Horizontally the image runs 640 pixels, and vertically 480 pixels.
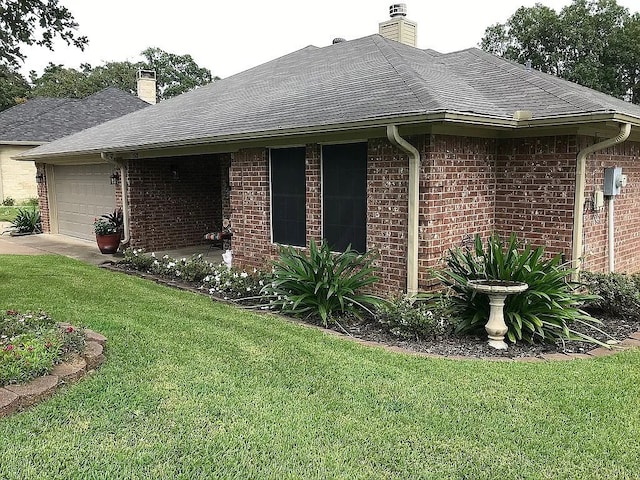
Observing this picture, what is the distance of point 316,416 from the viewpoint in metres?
3.88

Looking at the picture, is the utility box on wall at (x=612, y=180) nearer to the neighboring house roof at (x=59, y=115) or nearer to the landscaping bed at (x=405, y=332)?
the landscaping bed at (x=405, y=332)

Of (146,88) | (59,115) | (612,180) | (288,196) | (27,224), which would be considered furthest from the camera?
(146,88)

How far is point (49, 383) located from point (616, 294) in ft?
20.2

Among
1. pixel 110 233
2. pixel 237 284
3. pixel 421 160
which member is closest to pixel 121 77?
pixel 110 233

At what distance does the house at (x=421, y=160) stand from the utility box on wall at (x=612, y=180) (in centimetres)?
3

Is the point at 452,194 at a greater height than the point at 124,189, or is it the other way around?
the point at 124,189

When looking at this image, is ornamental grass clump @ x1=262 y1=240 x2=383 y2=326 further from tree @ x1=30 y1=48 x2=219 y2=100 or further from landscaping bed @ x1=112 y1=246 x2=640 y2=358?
tree @ x1=30 y1=48 x2=219 y2=100

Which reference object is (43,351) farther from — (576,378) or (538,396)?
(576,378)

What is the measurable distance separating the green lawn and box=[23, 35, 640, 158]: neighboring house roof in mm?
2812

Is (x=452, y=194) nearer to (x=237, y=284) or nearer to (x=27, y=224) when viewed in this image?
(x=237, y=284)

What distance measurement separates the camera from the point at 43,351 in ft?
14.5

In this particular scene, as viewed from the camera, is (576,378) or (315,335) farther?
(315,335)

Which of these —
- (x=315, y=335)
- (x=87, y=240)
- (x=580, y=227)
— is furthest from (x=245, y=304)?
(x=87, y=240)

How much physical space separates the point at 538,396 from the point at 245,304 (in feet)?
13.9
